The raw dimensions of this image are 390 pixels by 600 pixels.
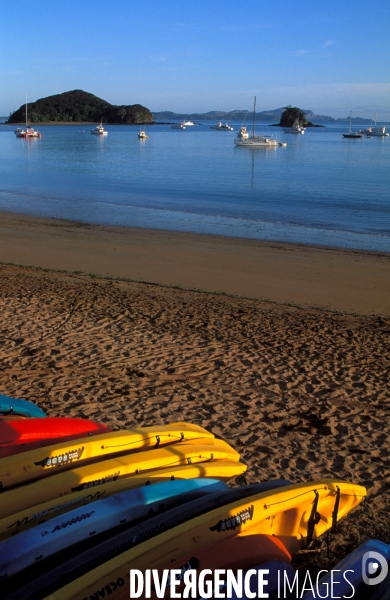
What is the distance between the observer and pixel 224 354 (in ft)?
25.1

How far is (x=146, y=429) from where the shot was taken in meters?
4.74

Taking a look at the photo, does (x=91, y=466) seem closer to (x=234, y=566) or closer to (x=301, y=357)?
(x=234, y=566)

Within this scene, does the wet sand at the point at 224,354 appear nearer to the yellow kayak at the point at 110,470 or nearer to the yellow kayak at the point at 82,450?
the yellow kayak at the point at 110,470

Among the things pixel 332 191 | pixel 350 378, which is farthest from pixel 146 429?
pixel 332 191

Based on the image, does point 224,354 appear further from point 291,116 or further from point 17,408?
point 291,116

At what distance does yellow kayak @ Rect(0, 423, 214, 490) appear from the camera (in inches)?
155

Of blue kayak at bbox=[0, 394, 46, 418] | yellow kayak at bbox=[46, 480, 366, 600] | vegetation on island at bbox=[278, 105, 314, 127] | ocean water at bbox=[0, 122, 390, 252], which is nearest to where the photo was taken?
yellow kayak at bbox=[46, 480, 366, 600]

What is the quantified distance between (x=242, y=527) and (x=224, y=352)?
445 cm

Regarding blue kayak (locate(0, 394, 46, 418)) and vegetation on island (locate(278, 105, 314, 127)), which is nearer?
blue kayak (locate(0, 394, 46, 418))

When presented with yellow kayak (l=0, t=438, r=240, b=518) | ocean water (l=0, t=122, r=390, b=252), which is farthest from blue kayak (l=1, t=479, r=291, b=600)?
ocean water (l=0, t=122, r=390, b=252)

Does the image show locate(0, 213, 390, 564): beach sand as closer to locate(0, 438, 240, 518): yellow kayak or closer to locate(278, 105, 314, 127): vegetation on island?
locate(0, 438, 240, 518): yellow kayak

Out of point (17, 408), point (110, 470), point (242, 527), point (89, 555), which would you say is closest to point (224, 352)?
point (17, 408)

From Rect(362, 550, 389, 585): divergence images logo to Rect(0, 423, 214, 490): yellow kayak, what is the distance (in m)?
1.90

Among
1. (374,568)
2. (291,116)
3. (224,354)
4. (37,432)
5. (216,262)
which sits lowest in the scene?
(224,354)
